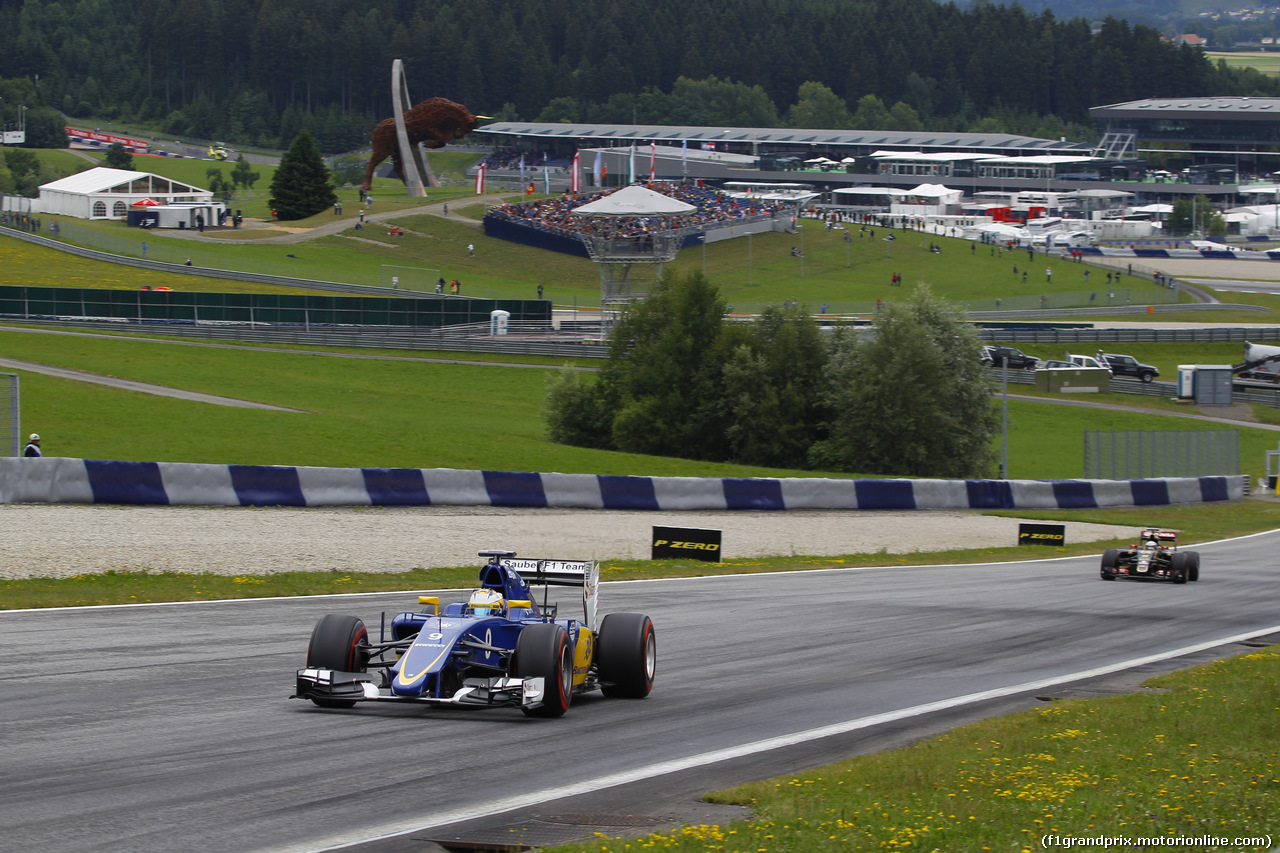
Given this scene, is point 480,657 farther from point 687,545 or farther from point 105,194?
point 105,194

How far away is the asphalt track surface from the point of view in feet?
27.9

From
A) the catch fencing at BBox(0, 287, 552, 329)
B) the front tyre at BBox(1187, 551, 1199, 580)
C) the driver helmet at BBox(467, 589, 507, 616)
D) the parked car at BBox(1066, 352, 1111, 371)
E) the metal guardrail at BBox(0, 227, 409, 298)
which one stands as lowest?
the front tyre at BBox(1187, 551, 1199, 580)

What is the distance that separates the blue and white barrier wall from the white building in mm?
100140

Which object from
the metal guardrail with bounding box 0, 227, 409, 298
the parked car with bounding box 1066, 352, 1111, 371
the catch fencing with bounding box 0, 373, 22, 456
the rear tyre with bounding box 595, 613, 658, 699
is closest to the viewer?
the rear tyre with bounding box 595, 613, 658, 699

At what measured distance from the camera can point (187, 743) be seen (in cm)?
1012

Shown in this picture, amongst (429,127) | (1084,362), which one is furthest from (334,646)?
(429,127)

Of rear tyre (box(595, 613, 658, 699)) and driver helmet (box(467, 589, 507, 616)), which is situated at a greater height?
driver helmet (box(467, 589, 507, 616))

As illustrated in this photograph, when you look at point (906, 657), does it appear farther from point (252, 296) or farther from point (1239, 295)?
point (1239, 295)

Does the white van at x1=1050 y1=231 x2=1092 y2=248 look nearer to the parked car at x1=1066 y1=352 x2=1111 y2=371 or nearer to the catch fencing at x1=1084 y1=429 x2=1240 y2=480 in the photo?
the parked car at x1=1066 y1=352 x2=1111 y2=371

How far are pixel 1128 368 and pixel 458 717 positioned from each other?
6961 centimetres

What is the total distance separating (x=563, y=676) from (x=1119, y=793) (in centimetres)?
484

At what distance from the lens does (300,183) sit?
129 metres

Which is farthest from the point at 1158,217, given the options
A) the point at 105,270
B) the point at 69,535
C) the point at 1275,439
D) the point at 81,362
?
the point at 69,535
